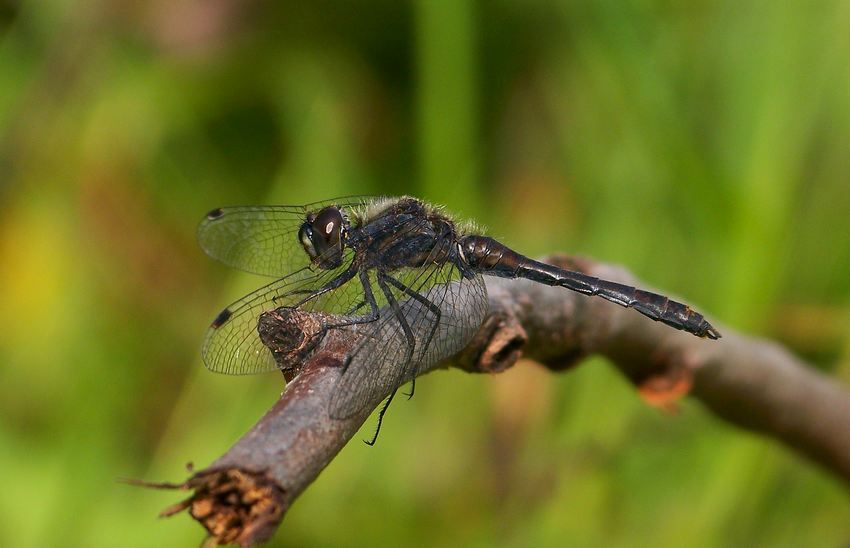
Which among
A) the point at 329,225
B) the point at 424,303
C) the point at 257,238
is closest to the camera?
the point at 424,303

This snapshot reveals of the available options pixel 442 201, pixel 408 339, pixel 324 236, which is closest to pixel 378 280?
pixel 324 236

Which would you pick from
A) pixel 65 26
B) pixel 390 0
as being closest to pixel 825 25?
pixel 390 0

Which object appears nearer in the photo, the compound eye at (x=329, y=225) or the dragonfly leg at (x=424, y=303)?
the dragonfly leg at (x=424, y=303)

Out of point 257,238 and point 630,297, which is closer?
point 630,297

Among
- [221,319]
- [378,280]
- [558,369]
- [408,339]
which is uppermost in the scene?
[378,280]

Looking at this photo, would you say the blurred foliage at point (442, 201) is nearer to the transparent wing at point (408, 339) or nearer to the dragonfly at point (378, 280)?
the dragonfly at point (378, 280)

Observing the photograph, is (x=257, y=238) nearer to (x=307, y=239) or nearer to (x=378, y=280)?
(x=307, y=239)

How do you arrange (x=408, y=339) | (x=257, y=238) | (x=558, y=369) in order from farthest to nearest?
(x=257, y=238), (x=558, y=369), (x=408, y=339)

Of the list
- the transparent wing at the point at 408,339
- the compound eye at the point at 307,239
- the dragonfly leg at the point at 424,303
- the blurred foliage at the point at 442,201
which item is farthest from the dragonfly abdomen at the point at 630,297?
the blurred foliage at the point at 442,201
